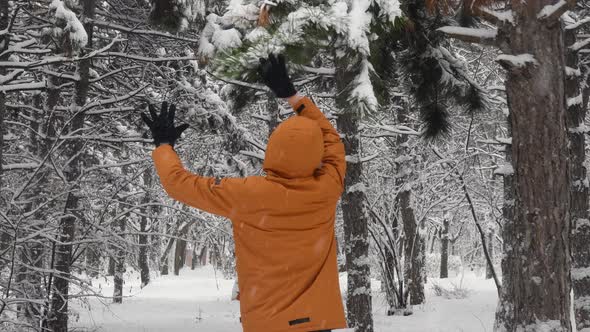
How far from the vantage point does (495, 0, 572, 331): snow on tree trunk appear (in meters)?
3.84

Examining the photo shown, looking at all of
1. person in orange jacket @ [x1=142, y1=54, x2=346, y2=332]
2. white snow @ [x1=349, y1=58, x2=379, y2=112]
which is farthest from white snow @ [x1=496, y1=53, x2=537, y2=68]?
person in orange jacket @ [x1=142, y1=54, x2=346, y2=332]

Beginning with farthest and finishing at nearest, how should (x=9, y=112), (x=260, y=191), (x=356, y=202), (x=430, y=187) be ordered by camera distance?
(x=430, y=187) < (x=9, y=112) < (x=356, y=202) < (x=260, y=191)

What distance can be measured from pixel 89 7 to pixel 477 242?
3522 centimetres

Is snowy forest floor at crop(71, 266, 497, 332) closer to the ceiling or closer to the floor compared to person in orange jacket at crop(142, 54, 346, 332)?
closer to the floor

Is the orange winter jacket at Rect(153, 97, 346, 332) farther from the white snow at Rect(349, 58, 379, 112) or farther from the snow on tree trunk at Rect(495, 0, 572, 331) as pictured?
the white snow at Rect(349, 58, 379, 112)

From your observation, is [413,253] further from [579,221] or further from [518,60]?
[518,60]

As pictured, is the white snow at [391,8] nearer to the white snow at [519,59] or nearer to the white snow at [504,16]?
the white snow at [504,16]

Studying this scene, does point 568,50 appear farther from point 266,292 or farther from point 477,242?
point 477,242

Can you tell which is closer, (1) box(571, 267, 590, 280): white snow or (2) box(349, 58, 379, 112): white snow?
(2) box(349, 58, 379, 112): white snow

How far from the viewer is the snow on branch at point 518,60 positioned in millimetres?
3840

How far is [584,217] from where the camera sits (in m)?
8.22

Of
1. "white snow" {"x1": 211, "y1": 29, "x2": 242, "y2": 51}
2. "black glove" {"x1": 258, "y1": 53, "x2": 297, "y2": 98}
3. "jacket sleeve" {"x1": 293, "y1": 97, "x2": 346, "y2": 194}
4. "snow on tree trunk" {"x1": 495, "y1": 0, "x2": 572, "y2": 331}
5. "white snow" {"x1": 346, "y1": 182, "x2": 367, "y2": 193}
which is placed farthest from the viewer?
"white snow" {"x1": 346, "y1": 182, "x2": 367, "y2": 193}

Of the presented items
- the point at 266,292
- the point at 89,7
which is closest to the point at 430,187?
the point at 89,7

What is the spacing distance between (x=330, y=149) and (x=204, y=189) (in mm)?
717
